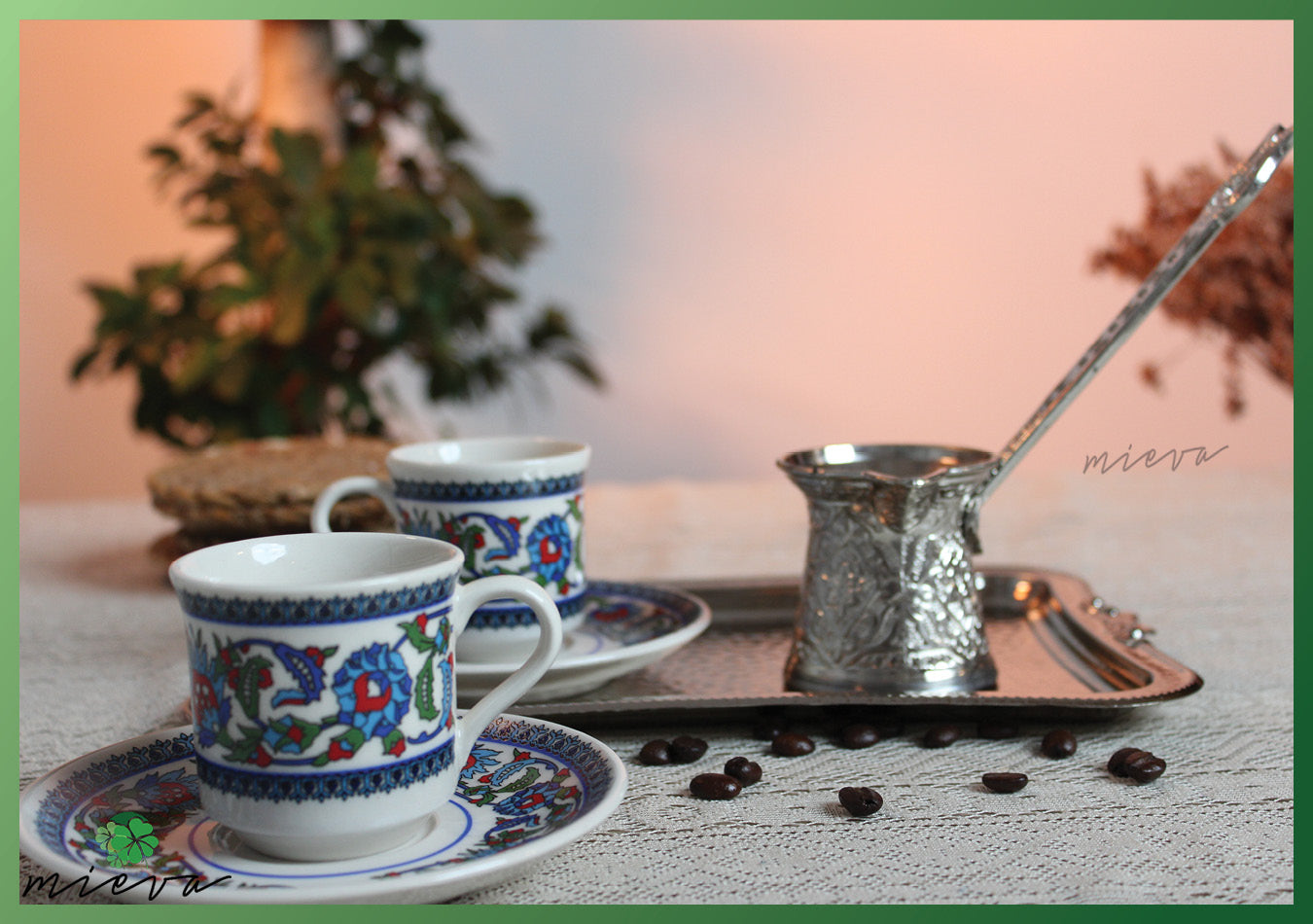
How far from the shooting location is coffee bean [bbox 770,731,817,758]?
860 millimetres

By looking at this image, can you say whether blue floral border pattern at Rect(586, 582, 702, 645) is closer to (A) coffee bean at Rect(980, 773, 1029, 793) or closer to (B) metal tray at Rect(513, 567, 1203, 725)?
(B) metal tray at Rect(513, 567, 1203, 725)

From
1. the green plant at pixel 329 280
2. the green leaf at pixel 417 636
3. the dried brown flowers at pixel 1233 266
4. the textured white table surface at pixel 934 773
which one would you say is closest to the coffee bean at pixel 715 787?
the textured white table surface at pixel 934 773

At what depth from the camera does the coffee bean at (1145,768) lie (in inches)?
31.7

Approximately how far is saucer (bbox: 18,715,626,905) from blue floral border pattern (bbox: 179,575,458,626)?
5.0 inches

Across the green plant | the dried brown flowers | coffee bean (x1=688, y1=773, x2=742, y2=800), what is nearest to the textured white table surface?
coffee bean (x1=688, y1=773, x2=742, y2=800)

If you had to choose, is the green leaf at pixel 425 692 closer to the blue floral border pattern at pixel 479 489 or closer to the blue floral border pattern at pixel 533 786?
the blue floral border pattern at pixel 533 786

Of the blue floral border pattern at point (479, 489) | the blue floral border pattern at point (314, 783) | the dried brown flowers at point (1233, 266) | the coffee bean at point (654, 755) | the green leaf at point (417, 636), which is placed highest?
the dried brown flowers at point (1233, 266)

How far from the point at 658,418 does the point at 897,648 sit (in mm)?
2560

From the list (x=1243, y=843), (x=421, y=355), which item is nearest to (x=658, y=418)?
(x=421, y=355)

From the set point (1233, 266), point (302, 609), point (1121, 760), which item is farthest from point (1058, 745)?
point (1233, 266)

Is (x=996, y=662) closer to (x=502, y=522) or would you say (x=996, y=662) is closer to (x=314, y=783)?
(x=502, y=522)

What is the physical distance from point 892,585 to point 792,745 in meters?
0.16

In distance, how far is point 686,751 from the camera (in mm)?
849

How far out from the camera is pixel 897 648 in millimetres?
938
